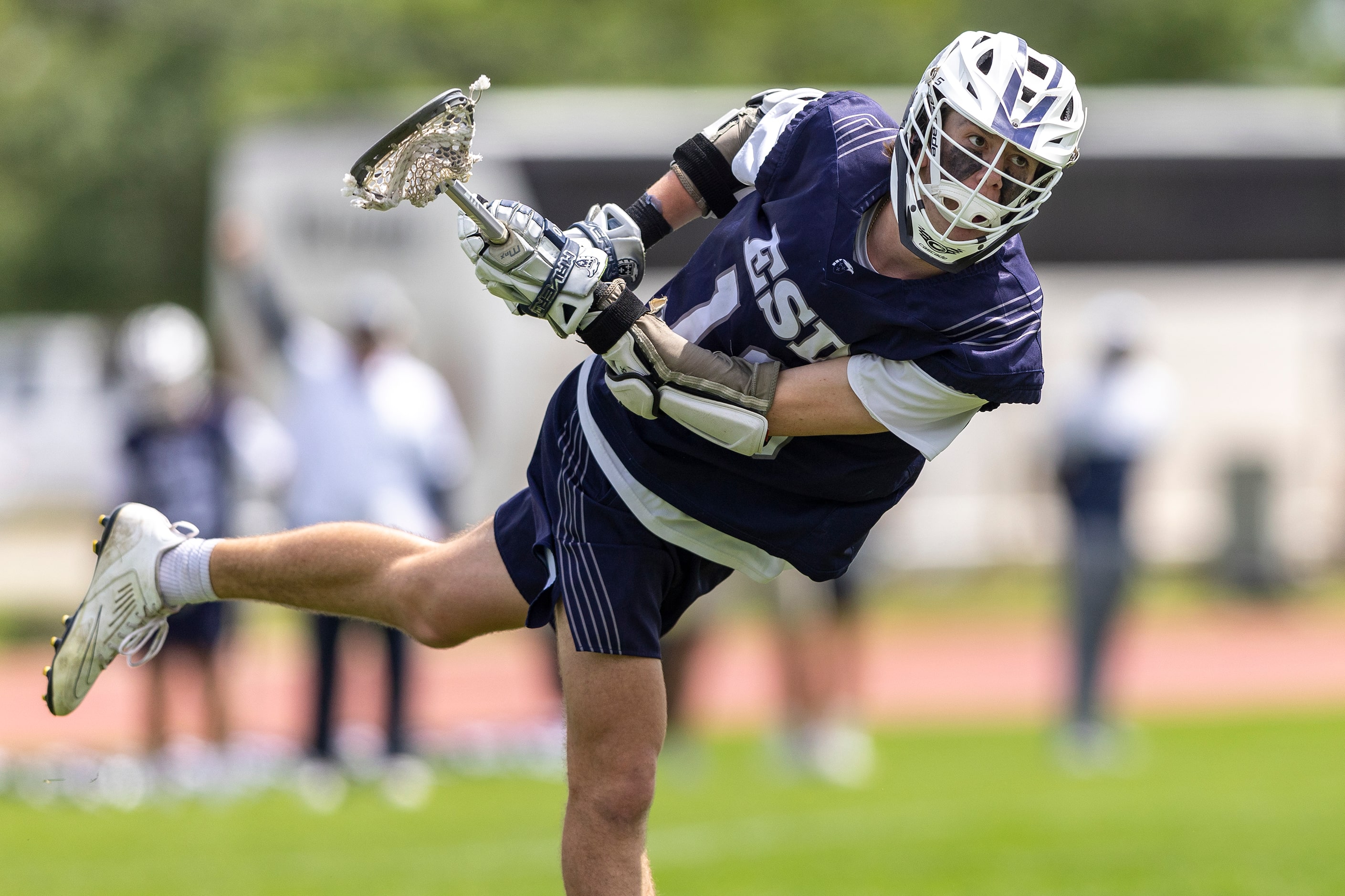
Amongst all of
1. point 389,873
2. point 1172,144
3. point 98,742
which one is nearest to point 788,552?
point 389,873

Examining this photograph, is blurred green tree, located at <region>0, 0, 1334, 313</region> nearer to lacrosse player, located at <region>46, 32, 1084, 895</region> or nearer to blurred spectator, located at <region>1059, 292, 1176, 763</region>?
blurred spectator, located at <region>1059, 292, 1176, 763</region>

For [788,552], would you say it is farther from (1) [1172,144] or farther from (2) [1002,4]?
(2) [1002,4]

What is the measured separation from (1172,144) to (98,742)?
14231mm

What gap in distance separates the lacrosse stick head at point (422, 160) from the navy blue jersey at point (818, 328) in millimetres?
722

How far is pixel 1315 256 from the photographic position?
20.2 m

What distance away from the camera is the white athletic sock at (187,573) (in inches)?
182

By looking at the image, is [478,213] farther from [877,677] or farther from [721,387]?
[877,677]

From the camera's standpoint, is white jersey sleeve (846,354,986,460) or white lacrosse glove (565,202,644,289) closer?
white jersey sleeve (846,354,986,460)

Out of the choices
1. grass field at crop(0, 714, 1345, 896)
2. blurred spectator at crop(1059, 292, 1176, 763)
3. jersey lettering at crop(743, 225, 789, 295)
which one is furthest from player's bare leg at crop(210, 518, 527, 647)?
blurred spectator at crop(1059, 292, 1176, 763)

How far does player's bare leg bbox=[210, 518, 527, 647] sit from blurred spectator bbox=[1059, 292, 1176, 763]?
6.63 meters

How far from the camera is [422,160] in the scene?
12.7 feet

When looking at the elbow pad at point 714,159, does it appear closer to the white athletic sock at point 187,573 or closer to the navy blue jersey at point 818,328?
the navy blue jersey at point 818,328

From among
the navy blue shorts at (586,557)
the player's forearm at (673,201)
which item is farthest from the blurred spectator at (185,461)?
the player's forearm at (673,201)

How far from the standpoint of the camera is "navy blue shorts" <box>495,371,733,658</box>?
4176 millimetres
